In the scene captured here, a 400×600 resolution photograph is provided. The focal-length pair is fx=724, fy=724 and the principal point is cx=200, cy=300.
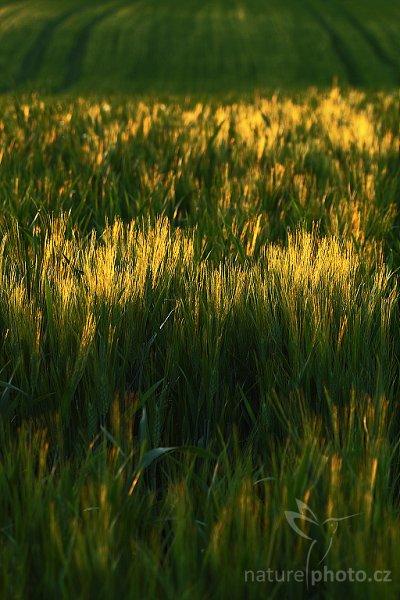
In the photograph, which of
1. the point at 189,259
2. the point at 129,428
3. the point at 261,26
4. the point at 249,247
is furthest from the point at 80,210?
the point at 261,26

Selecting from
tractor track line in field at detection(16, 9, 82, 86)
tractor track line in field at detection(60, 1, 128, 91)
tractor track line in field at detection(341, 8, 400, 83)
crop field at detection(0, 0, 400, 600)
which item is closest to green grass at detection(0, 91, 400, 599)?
crop field at detection(0, 0, 400, 600)

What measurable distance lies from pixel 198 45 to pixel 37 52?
5124 millimetres

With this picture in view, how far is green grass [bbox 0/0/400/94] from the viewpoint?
20.8m

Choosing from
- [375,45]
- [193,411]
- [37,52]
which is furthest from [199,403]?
[375,45]

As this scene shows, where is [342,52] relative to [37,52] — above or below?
below

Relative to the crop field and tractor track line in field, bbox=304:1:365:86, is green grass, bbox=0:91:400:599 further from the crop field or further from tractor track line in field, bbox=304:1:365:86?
tractor track line in field, bbox=304:1:365:86

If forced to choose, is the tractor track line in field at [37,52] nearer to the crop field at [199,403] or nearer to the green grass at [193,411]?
the crop field at [199,403]

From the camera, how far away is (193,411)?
1163 mm

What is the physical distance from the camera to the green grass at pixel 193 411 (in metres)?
0.75

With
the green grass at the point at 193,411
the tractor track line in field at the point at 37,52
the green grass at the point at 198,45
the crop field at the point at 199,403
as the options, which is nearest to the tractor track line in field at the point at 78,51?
the green grass at the point at 198,45

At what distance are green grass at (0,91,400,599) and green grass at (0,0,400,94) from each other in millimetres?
17475

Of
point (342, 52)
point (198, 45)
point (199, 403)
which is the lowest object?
point (342, 52)

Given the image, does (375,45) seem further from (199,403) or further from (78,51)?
(199,403)

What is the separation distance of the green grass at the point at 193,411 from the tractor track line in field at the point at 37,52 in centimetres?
1907
